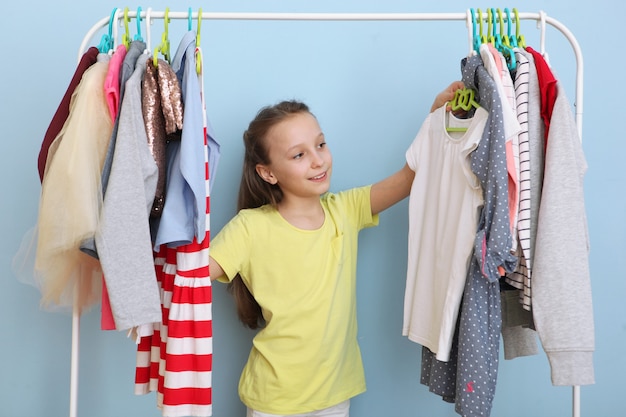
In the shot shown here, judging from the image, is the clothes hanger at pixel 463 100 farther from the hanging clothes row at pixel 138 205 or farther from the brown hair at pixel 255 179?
the hanging clothes row at pixel 138 205

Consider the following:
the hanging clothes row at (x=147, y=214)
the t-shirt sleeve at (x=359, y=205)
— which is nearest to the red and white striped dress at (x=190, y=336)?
the hanging clothes row at (x=147, y=214)

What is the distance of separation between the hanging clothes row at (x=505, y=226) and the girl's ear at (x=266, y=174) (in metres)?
0.45

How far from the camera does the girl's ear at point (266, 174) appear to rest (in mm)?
1837

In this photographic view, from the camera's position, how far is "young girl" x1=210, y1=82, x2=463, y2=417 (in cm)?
175

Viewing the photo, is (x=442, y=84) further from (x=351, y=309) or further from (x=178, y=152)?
(x=178, y=152)

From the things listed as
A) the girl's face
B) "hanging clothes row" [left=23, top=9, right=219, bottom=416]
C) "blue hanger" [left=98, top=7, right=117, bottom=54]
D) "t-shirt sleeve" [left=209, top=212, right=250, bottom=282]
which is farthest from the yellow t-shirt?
"blue hanger" [left=98, top=7, right=117, bottom=54]

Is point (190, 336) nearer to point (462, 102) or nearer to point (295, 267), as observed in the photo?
point (295, 267)

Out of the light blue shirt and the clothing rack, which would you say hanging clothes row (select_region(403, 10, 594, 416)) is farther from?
the light blue shirt

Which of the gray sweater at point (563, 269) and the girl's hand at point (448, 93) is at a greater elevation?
the girl's hand at point (448, 93)

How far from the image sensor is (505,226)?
1.41 m

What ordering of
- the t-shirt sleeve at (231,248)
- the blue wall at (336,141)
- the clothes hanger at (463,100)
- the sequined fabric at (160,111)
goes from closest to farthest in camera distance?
the sequined fabric at (160,111), the clothes hanger at (463,100), the t-shirt sleeve at (231,248), the blue wall at (336,141)

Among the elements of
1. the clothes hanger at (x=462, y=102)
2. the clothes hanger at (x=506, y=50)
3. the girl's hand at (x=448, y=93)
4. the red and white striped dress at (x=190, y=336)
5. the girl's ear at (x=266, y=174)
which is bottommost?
the red and white striped dress at (x=190, y=336)

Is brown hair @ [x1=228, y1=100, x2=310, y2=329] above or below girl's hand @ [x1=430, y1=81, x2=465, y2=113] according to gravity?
below

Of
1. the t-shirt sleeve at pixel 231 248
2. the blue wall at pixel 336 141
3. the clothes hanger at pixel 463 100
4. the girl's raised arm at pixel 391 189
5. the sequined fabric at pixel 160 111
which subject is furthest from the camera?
the blue wall at pixel 336 141
